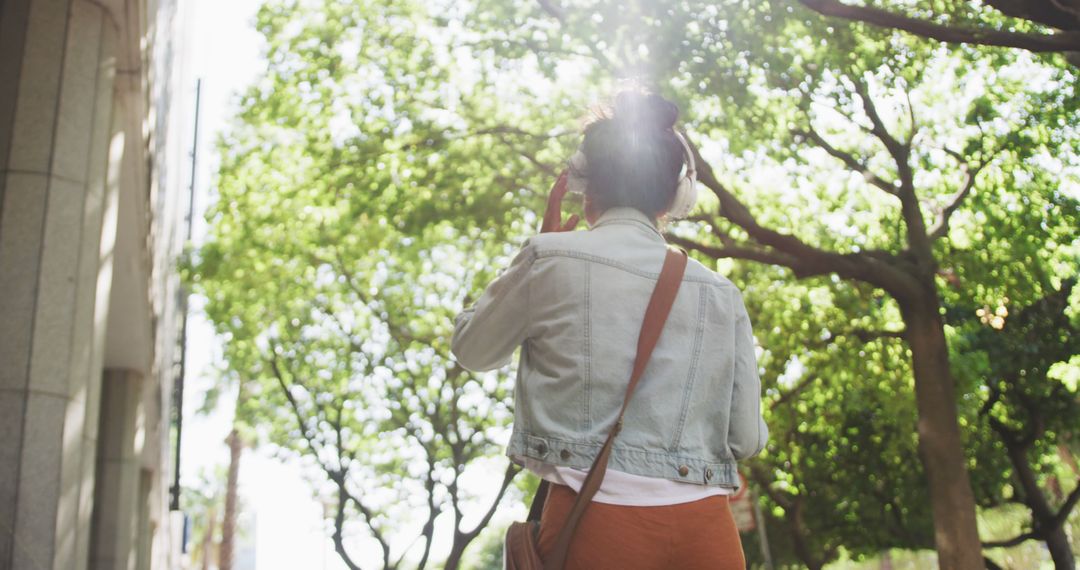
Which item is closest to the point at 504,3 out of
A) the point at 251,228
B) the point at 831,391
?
the point at 251,228

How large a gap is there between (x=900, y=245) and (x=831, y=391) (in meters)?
4.51

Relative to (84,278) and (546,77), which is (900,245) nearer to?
(546,77)

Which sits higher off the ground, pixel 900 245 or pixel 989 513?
pixel 900 245

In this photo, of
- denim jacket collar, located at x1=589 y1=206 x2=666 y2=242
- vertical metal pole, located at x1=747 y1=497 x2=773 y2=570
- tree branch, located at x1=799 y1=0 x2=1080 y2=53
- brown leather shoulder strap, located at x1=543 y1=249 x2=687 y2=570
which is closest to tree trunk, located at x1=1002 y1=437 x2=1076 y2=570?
vertical metal pole, located at x1=747 y1=497 x2=773 y2=570

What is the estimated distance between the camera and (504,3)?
12.9 metres

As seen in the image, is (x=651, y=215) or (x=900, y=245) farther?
(x=900, y=245)

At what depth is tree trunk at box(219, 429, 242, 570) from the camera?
42.7 metres

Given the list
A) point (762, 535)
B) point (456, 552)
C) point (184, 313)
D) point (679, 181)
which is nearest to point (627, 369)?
point (679, 181)

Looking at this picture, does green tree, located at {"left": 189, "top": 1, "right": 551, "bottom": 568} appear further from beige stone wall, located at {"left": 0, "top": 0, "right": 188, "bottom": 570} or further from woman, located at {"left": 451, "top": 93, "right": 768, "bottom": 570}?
woman, located at {"left": 451, "top": 93, "right": 768, "bottom": 570}

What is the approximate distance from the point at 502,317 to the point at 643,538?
1.83 ft

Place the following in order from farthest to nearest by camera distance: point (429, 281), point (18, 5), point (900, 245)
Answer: point (429, 281) < point (900, 245) < point (18, 5)

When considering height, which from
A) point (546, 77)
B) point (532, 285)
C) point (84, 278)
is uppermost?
point (546, 77)

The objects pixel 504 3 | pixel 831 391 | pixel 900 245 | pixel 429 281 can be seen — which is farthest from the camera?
pixel 429 281

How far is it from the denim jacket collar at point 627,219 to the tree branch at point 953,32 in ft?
14.9
